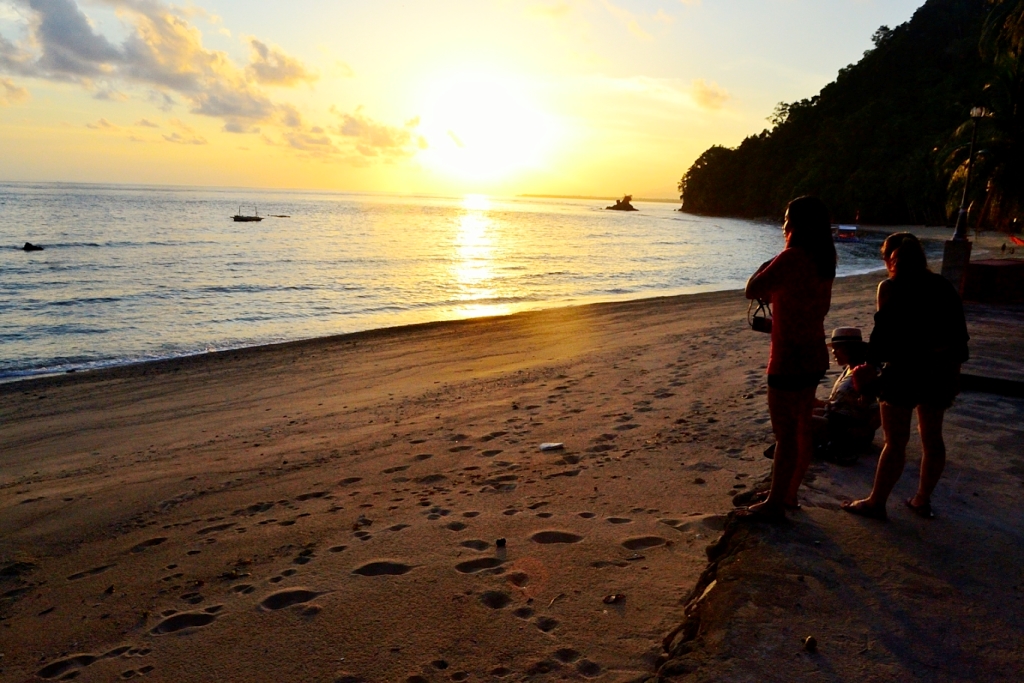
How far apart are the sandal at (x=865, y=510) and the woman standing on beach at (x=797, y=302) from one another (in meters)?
0.72

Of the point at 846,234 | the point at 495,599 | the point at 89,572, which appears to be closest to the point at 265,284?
the point at 89,572

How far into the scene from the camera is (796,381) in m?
3.54

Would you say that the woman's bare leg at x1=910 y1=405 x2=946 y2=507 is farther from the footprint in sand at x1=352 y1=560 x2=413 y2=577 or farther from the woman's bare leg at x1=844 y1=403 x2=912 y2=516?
the footprint in sand at x1=352 y1=560 x2=413 y2=577

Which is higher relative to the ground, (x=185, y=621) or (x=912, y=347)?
(x=912, y=347)

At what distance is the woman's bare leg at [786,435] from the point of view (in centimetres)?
361

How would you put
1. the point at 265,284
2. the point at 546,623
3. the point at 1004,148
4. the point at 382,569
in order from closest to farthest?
the point at 546,623 < the point at 382,569 < the point at 1004,148 < the point at 265,284

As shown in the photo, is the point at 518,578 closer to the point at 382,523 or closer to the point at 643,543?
the point at 643,543

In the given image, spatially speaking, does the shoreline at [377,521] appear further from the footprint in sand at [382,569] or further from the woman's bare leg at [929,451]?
the woman's bare leg at [929,451]

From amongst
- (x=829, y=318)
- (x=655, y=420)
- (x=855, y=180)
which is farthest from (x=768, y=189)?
(x=655, y=420)

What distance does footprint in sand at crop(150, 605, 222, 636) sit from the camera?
11.0 feet

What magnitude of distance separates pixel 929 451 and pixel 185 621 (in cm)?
431

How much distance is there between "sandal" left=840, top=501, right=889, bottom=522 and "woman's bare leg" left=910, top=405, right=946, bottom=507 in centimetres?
27

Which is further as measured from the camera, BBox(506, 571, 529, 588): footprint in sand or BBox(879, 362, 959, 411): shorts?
BBox(879, 362, 959, 411): shorts

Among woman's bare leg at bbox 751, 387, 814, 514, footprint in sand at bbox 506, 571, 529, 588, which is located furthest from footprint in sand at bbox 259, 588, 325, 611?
woman's bare leg at bbox 751, 387, 814, 514
